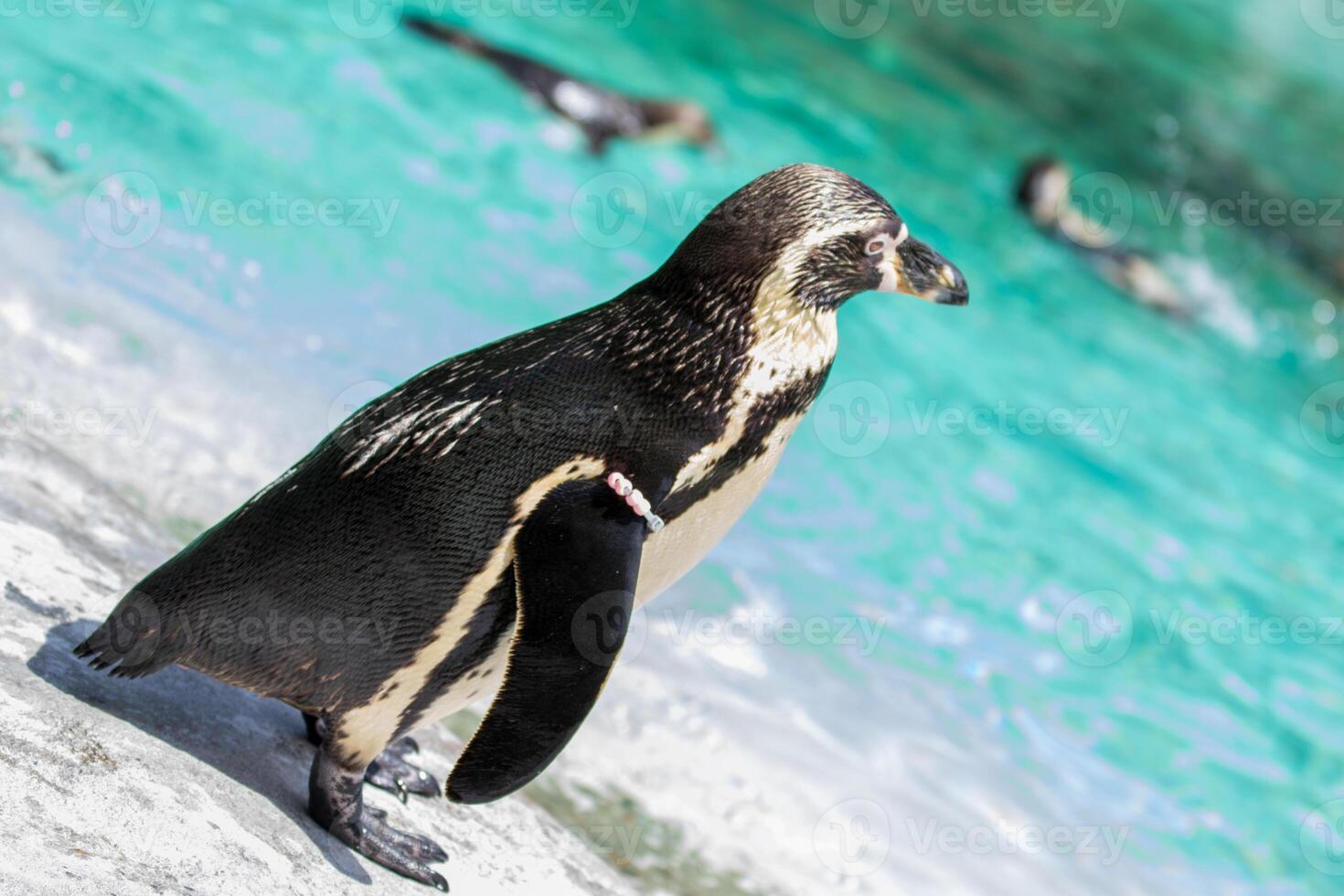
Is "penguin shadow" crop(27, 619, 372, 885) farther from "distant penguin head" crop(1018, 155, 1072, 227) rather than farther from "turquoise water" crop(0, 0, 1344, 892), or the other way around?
"distant penguin head" crop(1018, 155, 1072, 227)

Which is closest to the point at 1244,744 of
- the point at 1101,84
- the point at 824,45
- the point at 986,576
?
the point at 986,576

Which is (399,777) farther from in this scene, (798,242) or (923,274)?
(923,274)

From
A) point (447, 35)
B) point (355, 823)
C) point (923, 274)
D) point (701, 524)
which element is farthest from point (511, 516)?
point (447, 35)

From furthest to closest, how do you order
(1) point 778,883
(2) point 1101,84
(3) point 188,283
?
(2) point 1101,84
(3) point 188,283
(1) point 778,883

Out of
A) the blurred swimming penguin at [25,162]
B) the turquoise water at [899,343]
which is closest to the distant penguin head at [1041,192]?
the turquoise water at [899,343]

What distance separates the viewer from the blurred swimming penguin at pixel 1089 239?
31.6ft

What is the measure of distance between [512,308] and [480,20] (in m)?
3.68

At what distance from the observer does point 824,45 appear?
38.1 feet

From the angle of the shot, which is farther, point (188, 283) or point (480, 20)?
point (480, 20)

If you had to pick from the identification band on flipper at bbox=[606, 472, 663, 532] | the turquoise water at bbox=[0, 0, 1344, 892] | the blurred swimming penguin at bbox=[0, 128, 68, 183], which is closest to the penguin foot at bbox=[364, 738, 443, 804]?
the identification band on flipper at bbox=[606, 472, 663, 532]

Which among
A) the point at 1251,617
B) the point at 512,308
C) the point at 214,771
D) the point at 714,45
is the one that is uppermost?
the point at 714,45

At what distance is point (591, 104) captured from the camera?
8523 mm

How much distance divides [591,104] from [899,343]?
2399mm

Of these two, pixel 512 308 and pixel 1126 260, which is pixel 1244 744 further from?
pixel 1126 260
